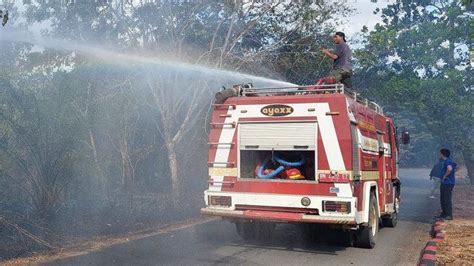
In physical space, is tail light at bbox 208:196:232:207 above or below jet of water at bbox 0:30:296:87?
below

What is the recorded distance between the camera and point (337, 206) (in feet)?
24.3

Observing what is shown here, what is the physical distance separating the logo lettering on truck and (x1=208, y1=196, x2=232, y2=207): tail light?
1.50 m

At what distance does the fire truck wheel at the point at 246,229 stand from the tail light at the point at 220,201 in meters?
1.00

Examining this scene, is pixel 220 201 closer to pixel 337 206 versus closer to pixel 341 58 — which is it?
pixel 337 206

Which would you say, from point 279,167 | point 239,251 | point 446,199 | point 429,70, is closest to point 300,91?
point 279,167

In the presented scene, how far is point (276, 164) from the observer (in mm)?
8469

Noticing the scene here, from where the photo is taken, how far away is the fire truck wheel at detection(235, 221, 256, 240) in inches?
352

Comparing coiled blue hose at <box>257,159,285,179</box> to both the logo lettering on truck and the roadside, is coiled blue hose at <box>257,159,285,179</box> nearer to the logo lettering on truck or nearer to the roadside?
the logo lettering on truck

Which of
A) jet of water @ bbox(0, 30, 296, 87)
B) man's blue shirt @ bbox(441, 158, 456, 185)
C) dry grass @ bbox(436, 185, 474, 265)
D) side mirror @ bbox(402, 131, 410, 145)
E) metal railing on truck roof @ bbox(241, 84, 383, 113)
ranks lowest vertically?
dry grass @ bbox(436, 185, 474, 265)

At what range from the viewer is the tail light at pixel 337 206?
290 inches

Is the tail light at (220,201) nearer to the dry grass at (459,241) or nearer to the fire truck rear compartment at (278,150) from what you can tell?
the fire truck rear compartment at (278,150)

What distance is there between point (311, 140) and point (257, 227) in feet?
7.03

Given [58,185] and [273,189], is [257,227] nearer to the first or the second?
[273,189]

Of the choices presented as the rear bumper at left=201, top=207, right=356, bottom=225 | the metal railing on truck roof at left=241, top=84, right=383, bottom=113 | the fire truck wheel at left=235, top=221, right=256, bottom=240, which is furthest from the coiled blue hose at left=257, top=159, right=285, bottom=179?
the metal railing on truck roof at left=241, top=84, right=383, bottom=113
